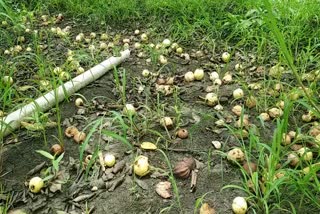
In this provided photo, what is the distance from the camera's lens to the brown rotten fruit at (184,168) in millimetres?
1953

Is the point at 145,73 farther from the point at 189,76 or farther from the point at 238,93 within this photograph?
the point at 238,93

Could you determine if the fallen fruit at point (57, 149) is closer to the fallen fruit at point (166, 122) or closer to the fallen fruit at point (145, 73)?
the fallen fruit at point (166, 122)

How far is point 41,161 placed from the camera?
2121 millimetres

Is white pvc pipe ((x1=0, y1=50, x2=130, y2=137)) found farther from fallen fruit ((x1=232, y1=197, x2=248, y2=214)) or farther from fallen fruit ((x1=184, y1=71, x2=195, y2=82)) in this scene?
fallen fruit ((x1=232, y1=197, x2=248, y2=214))

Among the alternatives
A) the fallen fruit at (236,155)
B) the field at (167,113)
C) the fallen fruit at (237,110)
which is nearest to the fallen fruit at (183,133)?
the field at (167,113)

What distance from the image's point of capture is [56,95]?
225 cm

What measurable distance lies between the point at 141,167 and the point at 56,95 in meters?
0.84

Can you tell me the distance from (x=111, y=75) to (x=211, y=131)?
49.3 inches

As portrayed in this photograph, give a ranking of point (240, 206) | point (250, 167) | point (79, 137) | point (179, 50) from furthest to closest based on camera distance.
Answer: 1. point (179, 50)
2. point (79, 137)
3. point (250, 167)
4. point (240, 206)

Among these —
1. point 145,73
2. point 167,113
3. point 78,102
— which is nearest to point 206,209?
point 167,113

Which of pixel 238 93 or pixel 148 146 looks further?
pixel 238 93

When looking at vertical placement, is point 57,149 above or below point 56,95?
below

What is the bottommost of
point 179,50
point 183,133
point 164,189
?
point 164,189

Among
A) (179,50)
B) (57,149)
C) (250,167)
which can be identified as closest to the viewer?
(250,167)
